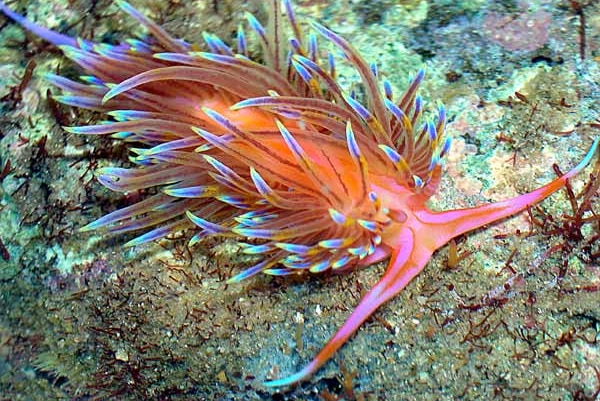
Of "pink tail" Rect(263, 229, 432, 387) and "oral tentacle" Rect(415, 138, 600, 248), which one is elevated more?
"oral tentacle" Rect(415, 138, 600, 248)

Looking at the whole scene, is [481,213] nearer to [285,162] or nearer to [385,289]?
[385,289]

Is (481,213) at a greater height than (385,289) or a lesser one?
greater

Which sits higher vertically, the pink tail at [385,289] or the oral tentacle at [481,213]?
the oral tentacle at [481,213]

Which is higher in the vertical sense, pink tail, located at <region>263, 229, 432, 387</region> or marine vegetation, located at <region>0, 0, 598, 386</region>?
marine vegetation, located at <region>0, 0, 598, 386</region>

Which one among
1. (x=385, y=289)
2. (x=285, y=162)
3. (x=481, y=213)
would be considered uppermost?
(x=285, y=162)

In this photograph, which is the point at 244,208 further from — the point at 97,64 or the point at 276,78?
the point at 97,64

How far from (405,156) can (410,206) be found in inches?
9.2

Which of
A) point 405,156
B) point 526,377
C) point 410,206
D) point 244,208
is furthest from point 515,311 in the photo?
point 244,208

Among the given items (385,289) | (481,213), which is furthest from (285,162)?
(481,213)

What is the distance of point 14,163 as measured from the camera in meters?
3.28

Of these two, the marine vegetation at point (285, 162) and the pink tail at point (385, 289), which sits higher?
the marine vegetation at point (285, 162)

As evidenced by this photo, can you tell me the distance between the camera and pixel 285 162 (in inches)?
103

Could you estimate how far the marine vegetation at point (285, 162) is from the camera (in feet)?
8.45

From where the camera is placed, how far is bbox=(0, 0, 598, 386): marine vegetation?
101 inches
